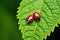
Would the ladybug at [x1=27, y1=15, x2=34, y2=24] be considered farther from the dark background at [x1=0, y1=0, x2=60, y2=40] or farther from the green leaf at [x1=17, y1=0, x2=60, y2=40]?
the dark background at [x1=0, y1=0, x2=60, y2=40]

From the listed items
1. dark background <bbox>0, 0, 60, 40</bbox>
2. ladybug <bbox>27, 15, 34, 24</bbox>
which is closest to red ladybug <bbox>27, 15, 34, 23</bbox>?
ladybug <bbox>27, 15, 34, 24</bbox>

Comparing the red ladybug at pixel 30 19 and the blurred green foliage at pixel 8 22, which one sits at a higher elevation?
the red ladybug at pixel 30 19

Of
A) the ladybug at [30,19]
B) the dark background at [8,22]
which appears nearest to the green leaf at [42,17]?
the ladybug at [30,19]

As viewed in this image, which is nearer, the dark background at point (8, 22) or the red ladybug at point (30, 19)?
the red ladybug at point (30, 19)

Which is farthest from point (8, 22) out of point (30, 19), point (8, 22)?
point (30, 19)

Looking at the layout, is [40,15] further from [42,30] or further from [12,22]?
[12,22]

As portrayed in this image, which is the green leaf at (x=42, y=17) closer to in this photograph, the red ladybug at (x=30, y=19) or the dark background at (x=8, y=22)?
the red ladybug at (x=30, y=19)

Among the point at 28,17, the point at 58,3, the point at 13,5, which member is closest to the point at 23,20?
the point at 28,17
